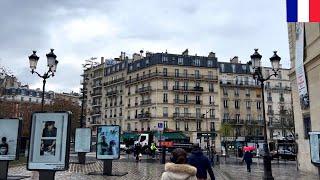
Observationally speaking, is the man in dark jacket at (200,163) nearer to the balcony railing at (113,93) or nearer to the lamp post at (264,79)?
the lamp post at (264,79)

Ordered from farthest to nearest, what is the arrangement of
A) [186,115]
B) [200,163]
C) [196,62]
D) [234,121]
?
1. [234,121]
2. [196,62]
3. [186,115]
4. [200,163]

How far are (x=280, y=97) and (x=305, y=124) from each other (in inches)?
2139

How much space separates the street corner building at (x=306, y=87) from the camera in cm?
1884

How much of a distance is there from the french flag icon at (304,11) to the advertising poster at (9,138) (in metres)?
9.90

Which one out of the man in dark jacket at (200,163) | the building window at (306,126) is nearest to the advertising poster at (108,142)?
the man in dark jacket at (200,163)

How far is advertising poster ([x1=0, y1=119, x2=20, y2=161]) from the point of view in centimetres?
1240

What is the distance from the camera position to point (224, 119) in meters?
68.7

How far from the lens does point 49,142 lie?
8.52m

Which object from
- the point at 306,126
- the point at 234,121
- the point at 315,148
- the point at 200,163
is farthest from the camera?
the point at 234,121

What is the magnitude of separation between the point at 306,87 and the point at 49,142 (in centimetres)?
1529

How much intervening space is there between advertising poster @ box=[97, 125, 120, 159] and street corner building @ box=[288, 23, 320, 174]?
978 cm

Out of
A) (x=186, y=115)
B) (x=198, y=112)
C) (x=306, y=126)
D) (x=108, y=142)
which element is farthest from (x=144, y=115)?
(x=108, y=142)

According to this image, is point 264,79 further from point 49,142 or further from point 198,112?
point 198,112

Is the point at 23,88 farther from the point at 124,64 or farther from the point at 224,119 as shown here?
the point at 224,119
